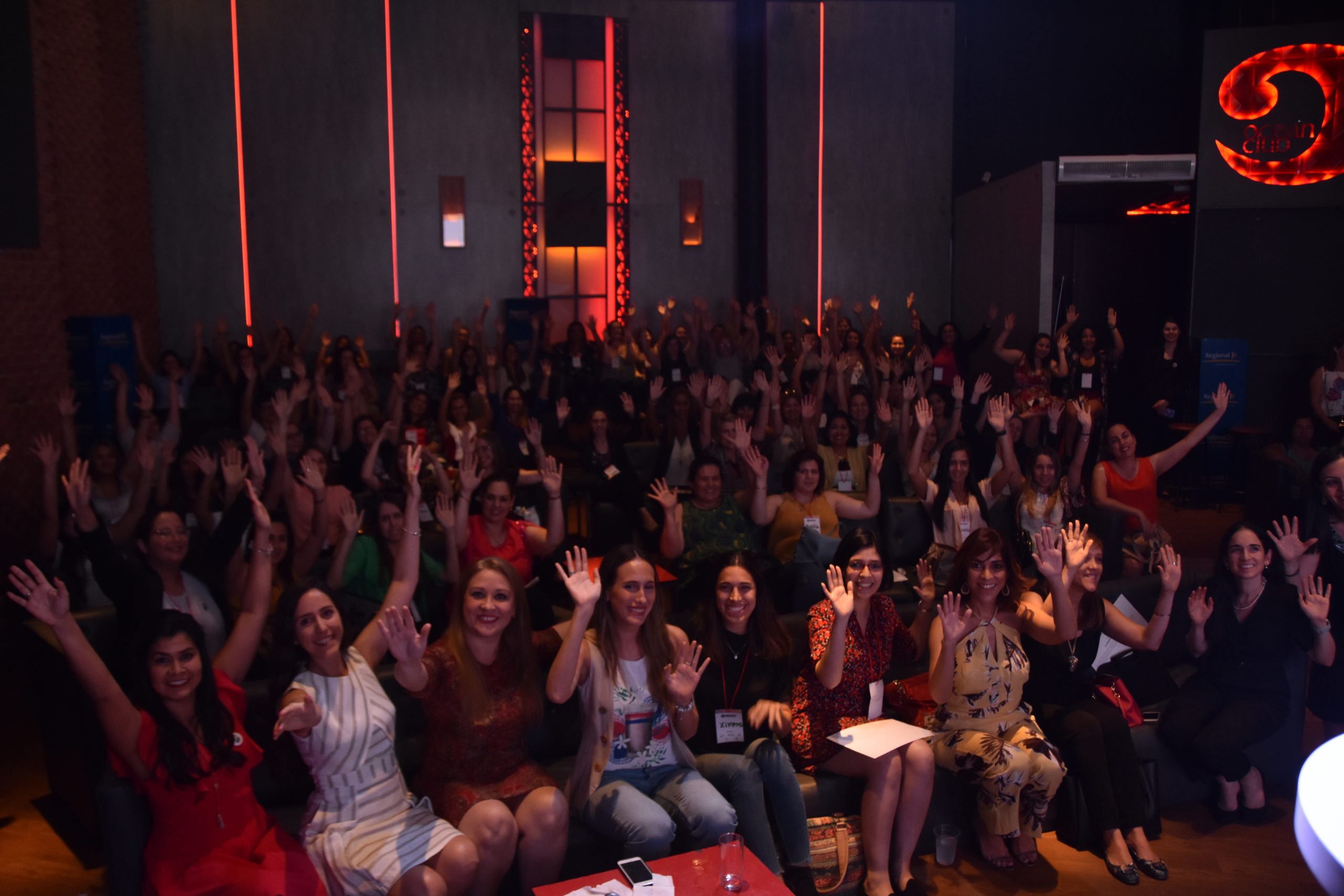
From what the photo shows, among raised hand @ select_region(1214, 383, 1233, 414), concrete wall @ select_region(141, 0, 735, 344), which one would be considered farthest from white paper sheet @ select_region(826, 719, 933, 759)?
concrete wall @ select_region(141, 0, 735, 344)

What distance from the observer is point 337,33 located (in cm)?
946

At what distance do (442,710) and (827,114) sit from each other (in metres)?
8.98

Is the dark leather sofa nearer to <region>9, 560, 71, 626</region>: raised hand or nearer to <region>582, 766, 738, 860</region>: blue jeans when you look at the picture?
<region>582, 766, 738, 860</region>: blue jeans

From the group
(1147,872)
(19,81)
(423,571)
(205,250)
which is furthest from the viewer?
(205,250)

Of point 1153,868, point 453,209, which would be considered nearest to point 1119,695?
point 1153,868

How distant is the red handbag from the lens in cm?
392

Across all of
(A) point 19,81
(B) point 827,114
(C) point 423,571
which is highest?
(B) point 827,114

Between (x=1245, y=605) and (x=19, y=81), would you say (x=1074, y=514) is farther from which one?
(x=19, y=81)

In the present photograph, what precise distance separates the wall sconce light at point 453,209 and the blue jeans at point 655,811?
7529mm

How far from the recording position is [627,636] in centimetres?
339

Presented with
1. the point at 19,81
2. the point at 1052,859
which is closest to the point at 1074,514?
the point at 1052,859

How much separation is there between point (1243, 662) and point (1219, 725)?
0.27 metres

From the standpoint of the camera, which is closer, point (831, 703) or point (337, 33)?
point (831, 703)

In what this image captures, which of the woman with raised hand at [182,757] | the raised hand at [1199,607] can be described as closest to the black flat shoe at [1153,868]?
the raised hand at [1199,607]
